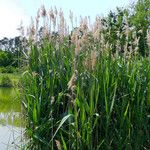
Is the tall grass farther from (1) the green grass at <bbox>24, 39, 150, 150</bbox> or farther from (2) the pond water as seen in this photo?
(2) the pond water

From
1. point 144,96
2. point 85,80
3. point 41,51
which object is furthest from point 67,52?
point 144,96

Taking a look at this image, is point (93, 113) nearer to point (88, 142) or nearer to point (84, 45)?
point (88, 142)

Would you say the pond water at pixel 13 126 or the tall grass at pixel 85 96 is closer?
the tall grass at pixel 85 96

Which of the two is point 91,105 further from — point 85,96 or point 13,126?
point 13,126

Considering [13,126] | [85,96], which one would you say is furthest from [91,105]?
[13,126]

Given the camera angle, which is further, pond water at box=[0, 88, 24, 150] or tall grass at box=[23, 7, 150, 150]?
pond water at box=[0, 88, 24, 150]

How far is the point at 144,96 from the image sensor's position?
4285mm

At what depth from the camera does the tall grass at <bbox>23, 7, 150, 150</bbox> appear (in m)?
3.99

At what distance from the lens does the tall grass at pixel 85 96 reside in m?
3.99

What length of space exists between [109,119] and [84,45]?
31.5 inches

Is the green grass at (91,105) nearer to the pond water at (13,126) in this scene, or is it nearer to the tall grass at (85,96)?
the tall grass at (85,96)

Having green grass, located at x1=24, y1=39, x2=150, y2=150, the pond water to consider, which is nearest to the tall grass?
green grass, located at x1=24, y1=39, x2=150, y2=150

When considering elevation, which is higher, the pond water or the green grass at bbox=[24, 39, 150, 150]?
the green grass at bbox=[24, 39, 150, 150]

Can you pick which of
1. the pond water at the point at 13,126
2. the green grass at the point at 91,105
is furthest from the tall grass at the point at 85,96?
the pond water at the point at 13,126
